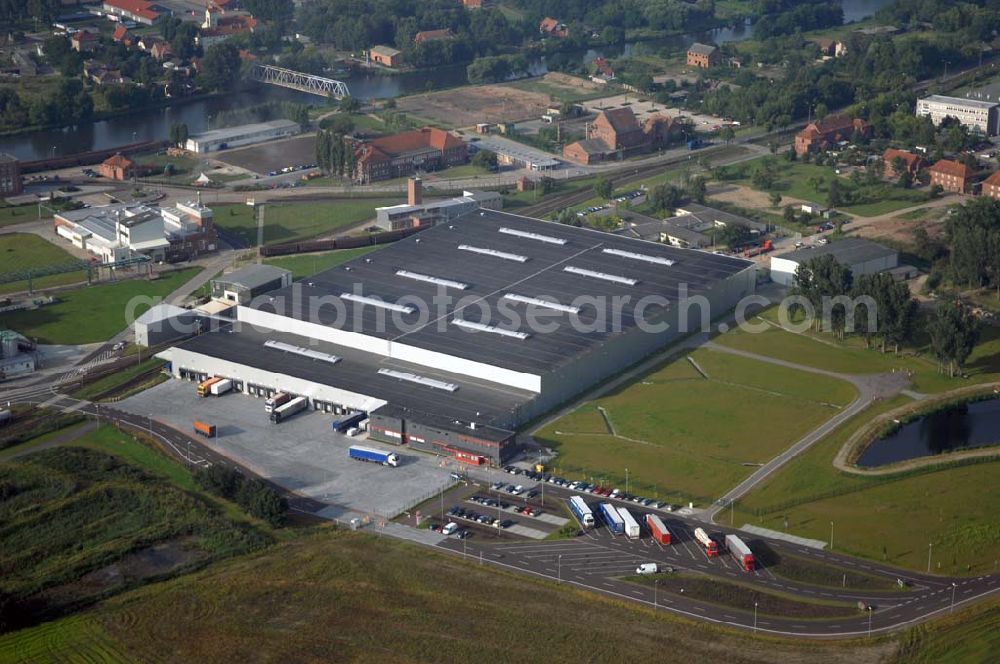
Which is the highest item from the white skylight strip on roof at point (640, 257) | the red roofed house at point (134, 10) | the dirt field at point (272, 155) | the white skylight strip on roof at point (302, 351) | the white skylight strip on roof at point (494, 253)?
the red roofed house at point (134, 10)

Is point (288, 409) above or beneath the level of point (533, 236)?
beneath

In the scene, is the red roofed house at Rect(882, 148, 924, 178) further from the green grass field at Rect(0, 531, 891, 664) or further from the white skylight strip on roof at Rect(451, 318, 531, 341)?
the green grass field at Rect(0, 531, 891, 664)

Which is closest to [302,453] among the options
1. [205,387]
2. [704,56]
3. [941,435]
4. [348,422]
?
[348,422]

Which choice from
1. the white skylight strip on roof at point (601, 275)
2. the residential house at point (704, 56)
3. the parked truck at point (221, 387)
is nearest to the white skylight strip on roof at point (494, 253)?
the white skylight strip on roof at point (601, 275)

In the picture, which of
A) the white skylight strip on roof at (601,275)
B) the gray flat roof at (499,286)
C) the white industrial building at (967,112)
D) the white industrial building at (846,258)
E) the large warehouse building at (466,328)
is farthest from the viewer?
the white industrial building at (967,112)

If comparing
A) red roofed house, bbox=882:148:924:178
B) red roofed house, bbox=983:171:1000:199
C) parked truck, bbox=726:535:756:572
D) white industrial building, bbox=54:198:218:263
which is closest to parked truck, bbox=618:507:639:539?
parked truck, bbox=726:535:756:572

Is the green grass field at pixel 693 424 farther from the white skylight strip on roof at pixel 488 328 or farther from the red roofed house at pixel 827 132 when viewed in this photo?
the red roofed house at pixel 827 132

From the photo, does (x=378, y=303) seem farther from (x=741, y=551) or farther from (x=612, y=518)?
(x=741, y=551)
